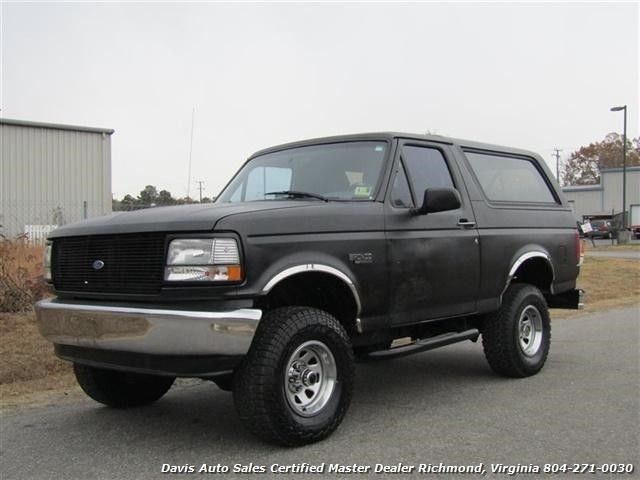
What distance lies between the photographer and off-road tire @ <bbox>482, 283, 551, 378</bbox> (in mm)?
5855

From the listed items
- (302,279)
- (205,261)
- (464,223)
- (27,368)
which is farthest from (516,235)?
(27,368)

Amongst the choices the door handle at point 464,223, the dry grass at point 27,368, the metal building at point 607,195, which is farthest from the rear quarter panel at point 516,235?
the metal building at point 607,195

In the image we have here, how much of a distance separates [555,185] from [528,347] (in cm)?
180

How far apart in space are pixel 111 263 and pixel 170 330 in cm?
72

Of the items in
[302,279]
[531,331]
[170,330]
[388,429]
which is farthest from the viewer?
[531,331]

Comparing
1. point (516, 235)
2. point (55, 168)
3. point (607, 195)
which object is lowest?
point (516, 235)

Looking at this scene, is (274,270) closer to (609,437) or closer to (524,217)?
(609,437)

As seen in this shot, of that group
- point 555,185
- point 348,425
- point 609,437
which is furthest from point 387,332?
point 555,185

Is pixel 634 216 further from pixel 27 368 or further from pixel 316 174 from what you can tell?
pixel 27 368

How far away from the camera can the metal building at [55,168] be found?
66.2 feet

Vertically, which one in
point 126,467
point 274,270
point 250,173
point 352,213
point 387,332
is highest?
point 250,173

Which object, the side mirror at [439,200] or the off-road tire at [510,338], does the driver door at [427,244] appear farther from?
the off-road tire at [510,338]

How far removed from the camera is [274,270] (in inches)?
155

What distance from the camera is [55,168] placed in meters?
21.2
